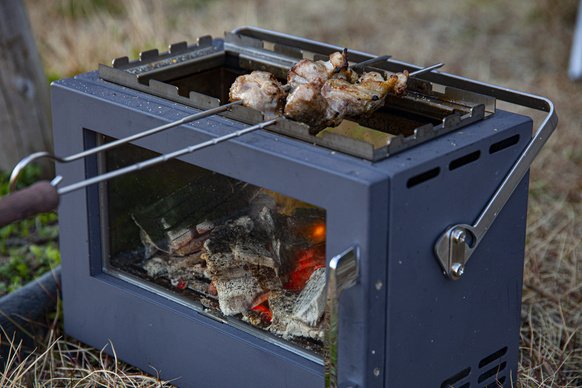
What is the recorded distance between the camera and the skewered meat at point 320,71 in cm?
220

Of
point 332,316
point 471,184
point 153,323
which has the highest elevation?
point 471,184

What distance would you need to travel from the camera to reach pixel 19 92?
3615 millimetres

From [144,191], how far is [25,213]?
664 millimetres

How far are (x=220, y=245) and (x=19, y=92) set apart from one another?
1684mm

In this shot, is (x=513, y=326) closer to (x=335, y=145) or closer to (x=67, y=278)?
(x=335, y=145)

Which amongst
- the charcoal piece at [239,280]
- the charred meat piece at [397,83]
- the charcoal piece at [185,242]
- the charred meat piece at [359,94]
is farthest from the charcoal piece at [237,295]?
the charred meat piece at [397,83]

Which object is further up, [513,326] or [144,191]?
[144,191]

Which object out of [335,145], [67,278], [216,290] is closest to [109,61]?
[67,278]

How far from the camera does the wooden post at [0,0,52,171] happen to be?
3539 mm

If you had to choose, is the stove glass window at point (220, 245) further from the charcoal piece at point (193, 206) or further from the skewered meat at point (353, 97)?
the skewered meat at point (353, 97)

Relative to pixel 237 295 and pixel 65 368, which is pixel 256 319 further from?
pixel 65 368

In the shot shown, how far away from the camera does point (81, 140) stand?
2.32 m

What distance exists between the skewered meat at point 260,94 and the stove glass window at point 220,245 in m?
0.19

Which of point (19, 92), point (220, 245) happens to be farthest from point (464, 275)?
point (19, 92)
